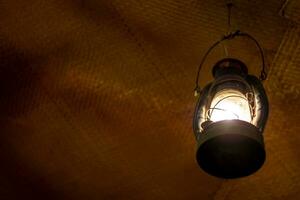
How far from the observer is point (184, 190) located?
10.1ft

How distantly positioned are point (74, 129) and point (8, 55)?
0.65 meters

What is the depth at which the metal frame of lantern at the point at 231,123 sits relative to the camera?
5.20 ft

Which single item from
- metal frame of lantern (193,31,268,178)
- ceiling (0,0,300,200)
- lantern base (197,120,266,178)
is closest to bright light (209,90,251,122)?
metal frame of lantern (193,31,268,178)

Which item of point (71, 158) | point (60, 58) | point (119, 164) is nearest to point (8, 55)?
point (60, 58)

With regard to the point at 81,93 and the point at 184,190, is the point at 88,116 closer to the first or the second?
the point at 81,93

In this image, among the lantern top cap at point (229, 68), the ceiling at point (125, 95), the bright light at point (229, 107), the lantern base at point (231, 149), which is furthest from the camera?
the ceiling at point (125, 95)

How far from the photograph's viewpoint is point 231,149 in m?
1.66

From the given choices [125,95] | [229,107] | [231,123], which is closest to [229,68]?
[229,107]

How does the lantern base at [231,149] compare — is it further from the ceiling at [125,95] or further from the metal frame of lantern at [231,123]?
the ceiling at [125,95]

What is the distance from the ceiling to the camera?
241cm

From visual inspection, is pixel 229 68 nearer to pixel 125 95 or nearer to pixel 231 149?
pixel 231 149

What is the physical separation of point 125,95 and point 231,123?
121 cm

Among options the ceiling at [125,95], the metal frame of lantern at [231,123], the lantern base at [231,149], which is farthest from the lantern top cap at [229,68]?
the ceiling at [125,95]

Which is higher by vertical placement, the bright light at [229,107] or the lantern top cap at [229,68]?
the lantern top cap at [229,68]
